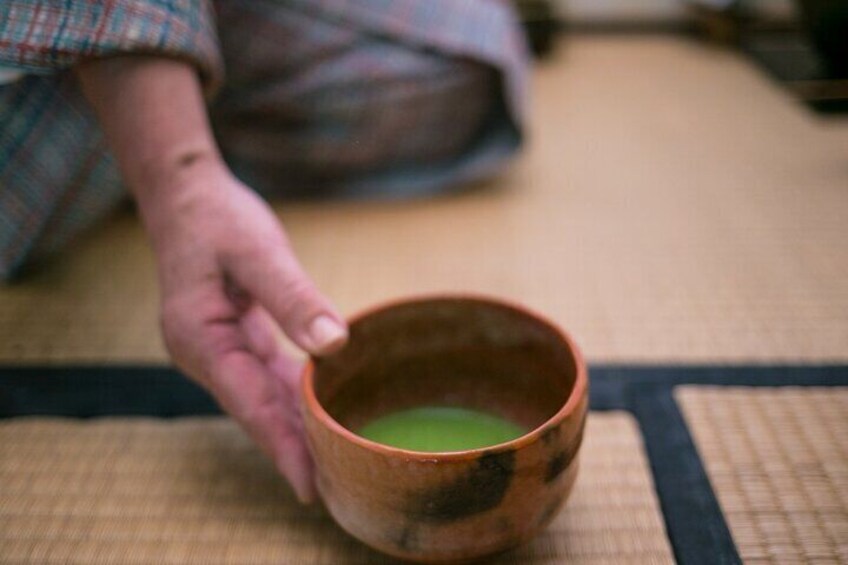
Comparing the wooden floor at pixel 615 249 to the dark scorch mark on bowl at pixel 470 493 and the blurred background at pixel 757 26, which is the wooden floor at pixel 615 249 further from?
the dark scorch mark on bowl at pixel 470 493

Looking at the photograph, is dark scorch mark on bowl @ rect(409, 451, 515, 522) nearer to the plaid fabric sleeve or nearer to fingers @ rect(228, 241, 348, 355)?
fingers @ rect(228, 241, 348, 355)

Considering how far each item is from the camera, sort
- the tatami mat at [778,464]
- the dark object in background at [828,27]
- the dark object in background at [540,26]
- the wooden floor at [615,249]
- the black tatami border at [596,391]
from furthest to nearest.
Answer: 1. the dark object in background at [540,26]
2. the dark object in background at [828,27]
3. the wooden floor at [615,249]
4. the black tatami border at [596,391]
5. the tatami mat at [778,464]

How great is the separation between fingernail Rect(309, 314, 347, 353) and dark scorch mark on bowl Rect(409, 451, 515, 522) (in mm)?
125

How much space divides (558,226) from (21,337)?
603 millimetres

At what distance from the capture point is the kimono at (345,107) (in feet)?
2.85

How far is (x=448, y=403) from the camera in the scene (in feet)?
2.00

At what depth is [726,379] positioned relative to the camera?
27.6 inches

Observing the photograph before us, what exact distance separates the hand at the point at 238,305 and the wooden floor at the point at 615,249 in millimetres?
196

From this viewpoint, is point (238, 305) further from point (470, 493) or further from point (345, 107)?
point (345, 107)

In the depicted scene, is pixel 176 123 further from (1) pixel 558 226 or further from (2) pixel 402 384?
(1) pixel 558 226

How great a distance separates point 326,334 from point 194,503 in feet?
0.56

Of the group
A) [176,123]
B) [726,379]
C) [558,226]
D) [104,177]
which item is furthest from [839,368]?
[104,177]

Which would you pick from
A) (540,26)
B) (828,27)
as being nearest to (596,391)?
(828,27)

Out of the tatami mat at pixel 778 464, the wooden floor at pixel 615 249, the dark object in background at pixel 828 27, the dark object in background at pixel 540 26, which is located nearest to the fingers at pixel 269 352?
the wooden floor at pixel 615 249
